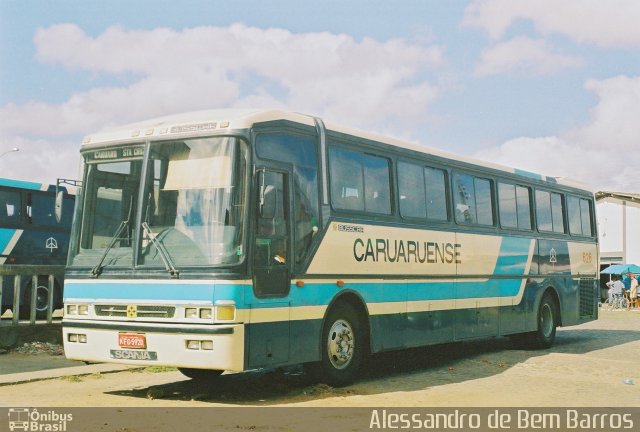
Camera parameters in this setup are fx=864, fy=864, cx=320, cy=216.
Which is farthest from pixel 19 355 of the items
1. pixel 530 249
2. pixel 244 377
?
pixel 530 249

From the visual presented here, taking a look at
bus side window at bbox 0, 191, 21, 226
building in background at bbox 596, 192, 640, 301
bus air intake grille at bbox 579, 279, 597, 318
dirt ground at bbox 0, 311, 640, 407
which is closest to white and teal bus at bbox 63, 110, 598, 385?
dirt ground at bbox 0, 311, 640, 407

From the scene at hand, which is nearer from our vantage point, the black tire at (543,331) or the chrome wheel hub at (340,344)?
the chrome wheel hub at (340,344)

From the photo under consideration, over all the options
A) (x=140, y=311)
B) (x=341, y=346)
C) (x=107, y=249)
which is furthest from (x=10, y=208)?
(x=341, y=346)

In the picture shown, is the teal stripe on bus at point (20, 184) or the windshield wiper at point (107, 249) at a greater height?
the teal stripe on bus at point (20, 184)

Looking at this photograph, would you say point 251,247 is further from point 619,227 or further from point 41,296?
point 619,227

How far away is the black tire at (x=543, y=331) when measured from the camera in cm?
1741

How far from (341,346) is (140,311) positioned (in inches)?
109

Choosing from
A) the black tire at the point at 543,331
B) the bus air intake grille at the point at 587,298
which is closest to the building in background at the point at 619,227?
the bus air intake grille at the point at 587,298

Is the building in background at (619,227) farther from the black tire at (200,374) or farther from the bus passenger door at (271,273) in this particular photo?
the bus passenger door at (271,273)

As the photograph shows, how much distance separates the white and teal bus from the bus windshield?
0.6 inches

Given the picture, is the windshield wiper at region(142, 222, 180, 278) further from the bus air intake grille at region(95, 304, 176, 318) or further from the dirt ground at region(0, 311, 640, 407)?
the dirt ground at region(0, 311, 640, 407)
